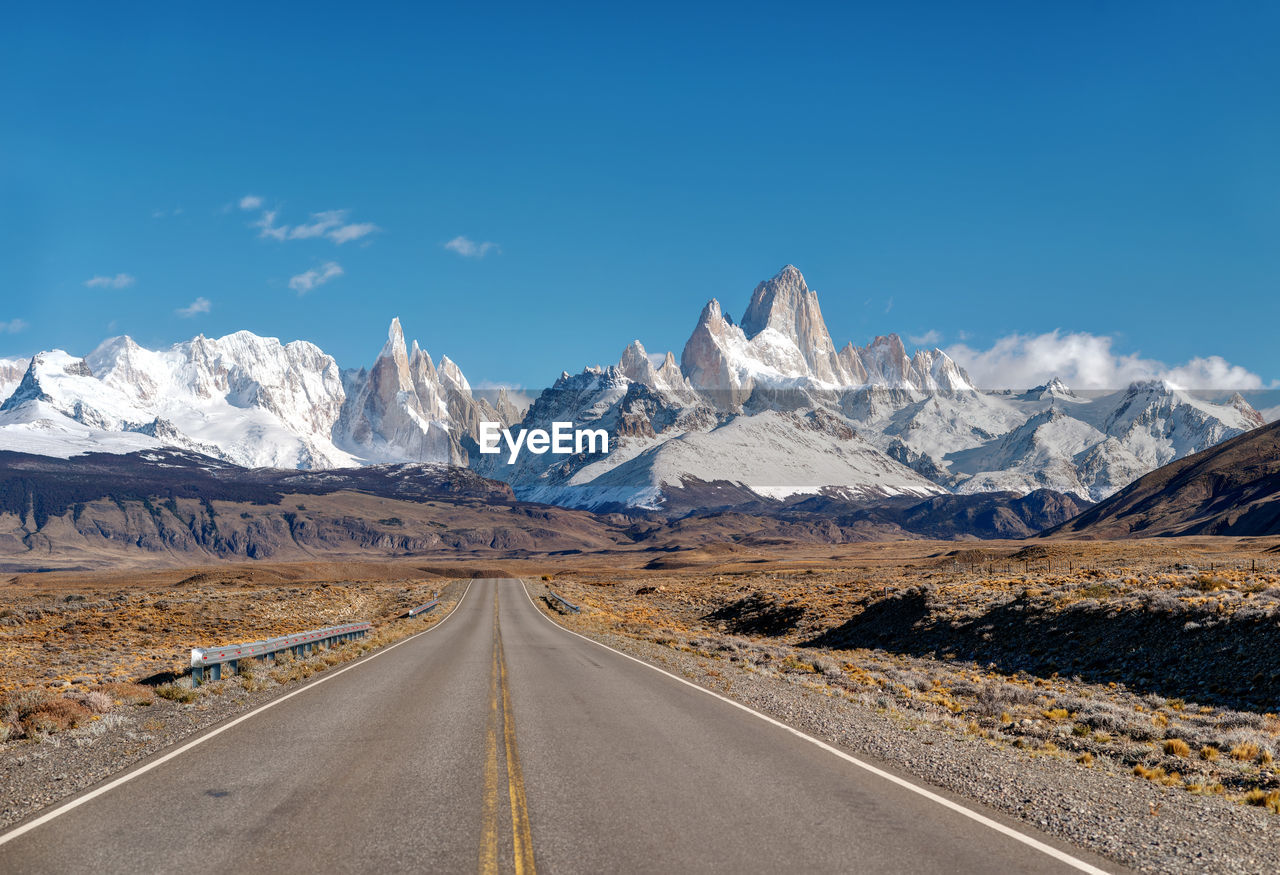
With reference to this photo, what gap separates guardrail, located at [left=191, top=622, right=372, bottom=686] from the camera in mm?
20031

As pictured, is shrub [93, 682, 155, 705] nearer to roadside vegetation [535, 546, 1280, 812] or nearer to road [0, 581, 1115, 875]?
road [0, 581, 1115, 875]

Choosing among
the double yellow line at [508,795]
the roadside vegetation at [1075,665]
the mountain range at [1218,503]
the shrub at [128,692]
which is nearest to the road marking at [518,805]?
the double yellow line at [508,795]

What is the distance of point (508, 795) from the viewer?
32.1 feet

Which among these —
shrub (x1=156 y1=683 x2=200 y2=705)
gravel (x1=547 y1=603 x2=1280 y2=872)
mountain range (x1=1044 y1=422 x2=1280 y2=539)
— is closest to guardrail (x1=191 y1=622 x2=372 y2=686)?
shrub (x1=156 y1=683 x2=200 y2=705)

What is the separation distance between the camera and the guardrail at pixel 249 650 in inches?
789

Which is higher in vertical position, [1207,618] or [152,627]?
[1207,618]

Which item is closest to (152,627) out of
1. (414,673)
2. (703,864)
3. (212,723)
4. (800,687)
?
(414,673)

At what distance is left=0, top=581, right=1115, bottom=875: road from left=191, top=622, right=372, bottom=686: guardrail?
480cm

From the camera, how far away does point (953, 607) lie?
3372 cm

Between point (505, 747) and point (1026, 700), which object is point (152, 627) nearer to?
point (505, 747)

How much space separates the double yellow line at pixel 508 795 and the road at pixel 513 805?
0.03 m

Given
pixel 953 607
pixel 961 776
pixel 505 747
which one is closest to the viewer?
pixel 961 776

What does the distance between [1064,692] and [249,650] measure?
65.9 feet

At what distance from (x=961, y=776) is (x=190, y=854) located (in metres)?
8.74
